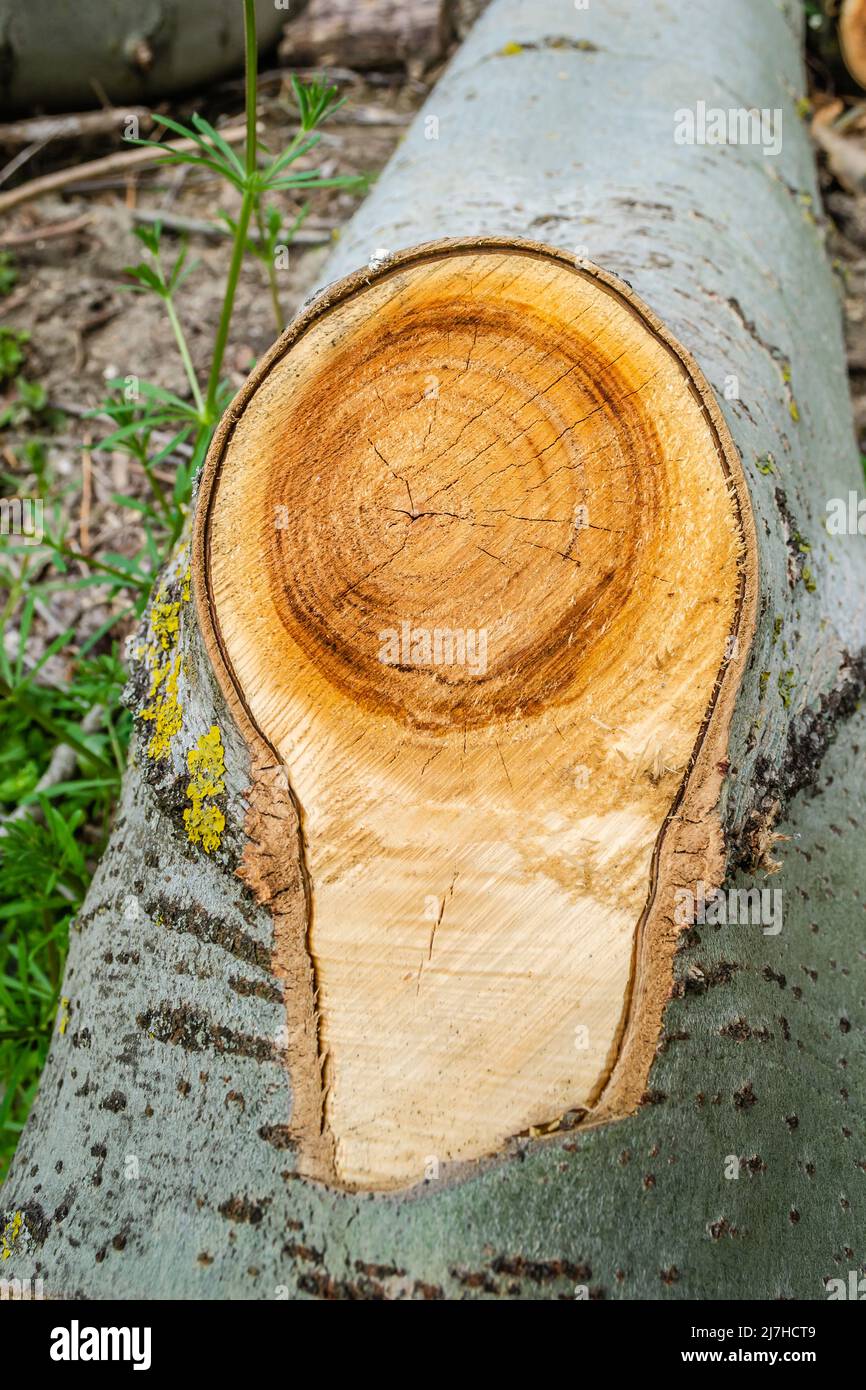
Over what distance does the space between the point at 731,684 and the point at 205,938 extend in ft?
2.21

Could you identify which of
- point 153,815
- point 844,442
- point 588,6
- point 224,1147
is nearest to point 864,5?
point 588,6

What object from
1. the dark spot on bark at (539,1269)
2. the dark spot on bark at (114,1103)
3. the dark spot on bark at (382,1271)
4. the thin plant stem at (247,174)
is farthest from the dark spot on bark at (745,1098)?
the thin plant stem at (247,174)

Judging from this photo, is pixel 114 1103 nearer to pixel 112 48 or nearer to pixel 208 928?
pixel 208 928

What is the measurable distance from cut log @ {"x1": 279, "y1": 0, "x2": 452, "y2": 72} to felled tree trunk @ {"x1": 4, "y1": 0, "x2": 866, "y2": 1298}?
11.7 ft

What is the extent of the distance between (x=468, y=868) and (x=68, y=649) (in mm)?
1993

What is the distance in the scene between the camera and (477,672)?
3.63 feet

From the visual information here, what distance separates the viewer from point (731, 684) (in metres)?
1.06

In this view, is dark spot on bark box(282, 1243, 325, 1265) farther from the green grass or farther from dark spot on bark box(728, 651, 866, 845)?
dark spot on bark box(728, 651, 866, 845)

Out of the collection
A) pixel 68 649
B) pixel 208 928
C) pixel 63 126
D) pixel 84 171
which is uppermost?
pixel 63 126

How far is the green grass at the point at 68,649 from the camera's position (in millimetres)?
1924

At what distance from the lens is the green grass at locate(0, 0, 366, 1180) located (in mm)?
1924

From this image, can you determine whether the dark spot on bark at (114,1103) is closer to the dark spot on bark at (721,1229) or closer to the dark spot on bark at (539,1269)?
the dark spot on bark at (539,1269)
